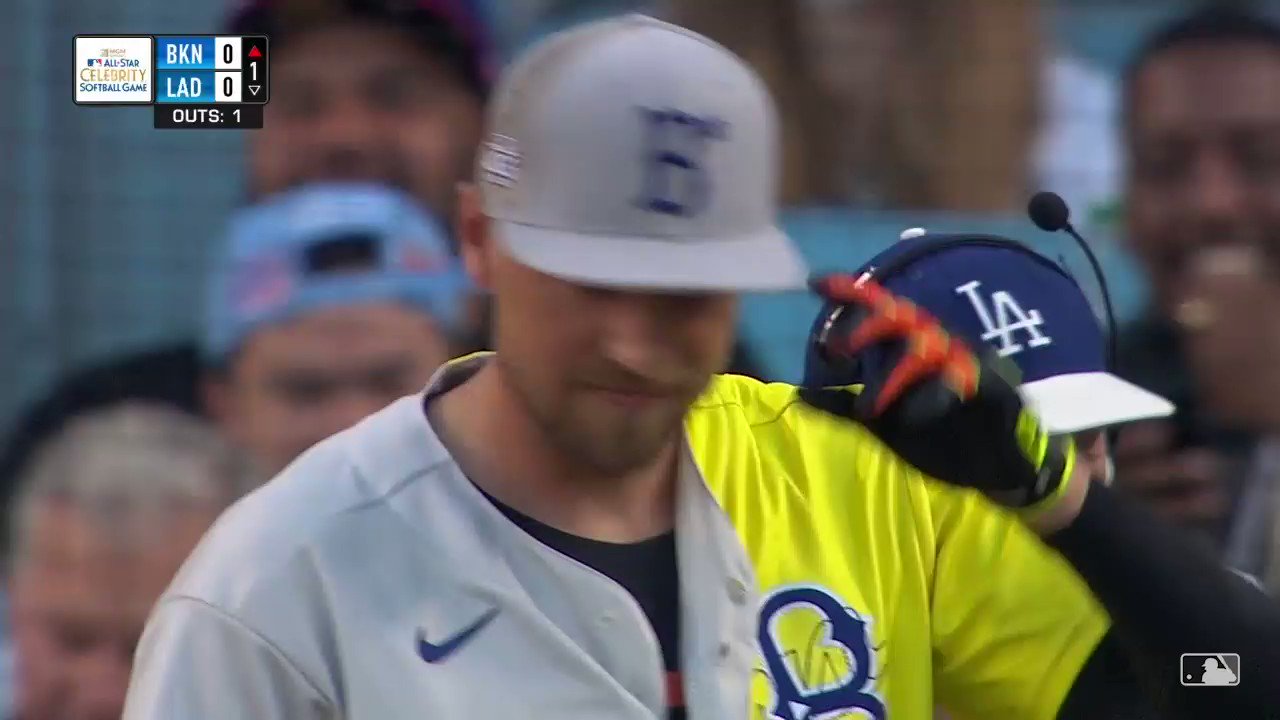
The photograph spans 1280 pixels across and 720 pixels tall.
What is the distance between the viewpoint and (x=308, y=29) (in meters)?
4.93

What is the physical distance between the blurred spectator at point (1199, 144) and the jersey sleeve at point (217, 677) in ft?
Answer: 11.8

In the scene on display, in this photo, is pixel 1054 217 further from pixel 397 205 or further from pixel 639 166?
pixel 397 205

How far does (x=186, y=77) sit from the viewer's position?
4051 mm

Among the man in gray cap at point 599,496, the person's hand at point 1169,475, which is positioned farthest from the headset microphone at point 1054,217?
the person's hand at point 1169,475

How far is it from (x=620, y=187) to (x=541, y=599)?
1.30 ft

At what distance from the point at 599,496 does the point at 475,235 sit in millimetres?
288

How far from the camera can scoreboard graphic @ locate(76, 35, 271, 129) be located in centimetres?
403

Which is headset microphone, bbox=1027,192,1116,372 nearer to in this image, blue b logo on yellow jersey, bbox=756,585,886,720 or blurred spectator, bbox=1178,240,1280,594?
blue b logo on yellow jersey, bbox=756,585,886,720

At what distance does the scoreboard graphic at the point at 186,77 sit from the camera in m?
4.03

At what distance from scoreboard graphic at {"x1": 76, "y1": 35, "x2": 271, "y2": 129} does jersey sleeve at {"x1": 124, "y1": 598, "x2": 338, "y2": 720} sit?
8.26ft

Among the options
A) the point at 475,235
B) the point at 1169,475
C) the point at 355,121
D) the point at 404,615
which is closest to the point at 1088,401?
the point at 475,235

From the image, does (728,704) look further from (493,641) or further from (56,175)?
(56,175)

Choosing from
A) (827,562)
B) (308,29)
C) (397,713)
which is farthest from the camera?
(308,29)

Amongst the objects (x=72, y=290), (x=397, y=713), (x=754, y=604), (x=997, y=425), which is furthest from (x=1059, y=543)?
(x=72, y=290)
